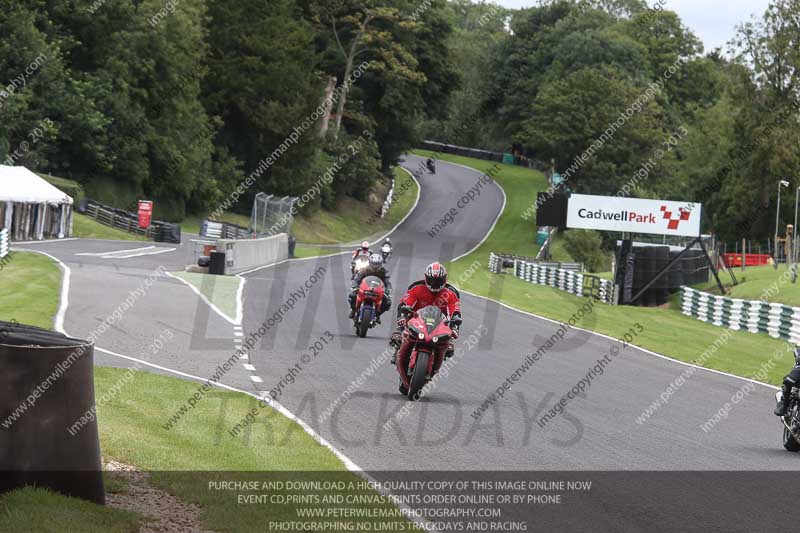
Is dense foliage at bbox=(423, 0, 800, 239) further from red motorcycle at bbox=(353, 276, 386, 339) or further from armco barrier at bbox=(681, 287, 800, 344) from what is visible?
red motorcycle at bbox=(353, 276, 386, 339)

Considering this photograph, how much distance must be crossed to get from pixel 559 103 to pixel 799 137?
2387cm

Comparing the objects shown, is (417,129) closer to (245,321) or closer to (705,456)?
(245,321)

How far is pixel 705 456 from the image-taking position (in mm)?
11250

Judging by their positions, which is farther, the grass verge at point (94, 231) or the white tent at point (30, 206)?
the grass verge at point (94, 231)

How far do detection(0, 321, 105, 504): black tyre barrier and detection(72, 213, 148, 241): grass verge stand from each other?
45.7m

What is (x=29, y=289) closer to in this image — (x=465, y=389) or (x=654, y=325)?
(x=465, y=389)

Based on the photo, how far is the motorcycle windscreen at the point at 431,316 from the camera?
14.0 m

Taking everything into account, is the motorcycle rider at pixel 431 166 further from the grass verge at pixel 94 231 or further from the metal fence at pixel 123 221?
the grass verge at pixel 94 231

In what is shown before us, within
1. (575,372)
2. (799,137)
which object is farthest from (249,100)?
(575,372)

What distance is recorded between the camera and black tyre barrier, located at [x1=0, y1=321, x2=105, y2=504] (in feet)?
23.9

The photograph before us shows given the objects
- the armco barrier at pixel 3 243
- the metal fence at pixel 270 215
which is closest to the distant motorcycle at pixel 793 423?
the armco barrier at pixel 3 243

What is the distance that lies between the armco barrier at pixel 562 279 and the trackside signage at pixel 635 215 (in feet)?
7.12

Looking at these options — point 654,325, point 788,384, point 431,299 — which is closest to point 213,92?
point 654,325

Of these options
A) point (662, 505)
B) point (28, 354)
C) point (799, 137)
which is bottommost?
point (662, 505)
